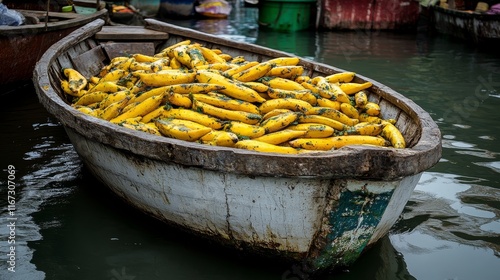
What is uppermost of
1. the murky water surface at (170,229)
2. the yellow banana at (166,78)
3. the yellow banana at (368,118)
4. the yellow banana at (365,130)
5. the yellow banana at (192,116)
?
the yellow banana at (166,78)

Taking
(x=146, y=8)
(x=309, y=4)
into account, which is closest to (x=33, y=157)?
(x=309, y=4)

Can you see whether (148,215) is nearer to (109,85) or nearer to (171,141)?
(171,141)

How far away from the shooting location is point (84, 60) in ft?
20.5

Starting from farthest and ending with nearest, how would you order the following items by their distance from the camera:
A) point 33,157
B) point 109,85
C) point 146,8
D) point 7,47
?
point 146,8 → point 7,47 → point 33,157 → point 109,85

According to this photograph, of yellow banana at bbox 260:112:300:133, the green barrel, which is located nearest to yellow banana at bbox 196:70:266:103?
yellow banana at bbox 260:112:300:133

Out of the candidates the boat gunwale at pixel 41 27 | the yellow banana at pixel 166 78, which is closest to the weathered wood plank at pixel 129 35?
the boat gunwale at pixel 41 27

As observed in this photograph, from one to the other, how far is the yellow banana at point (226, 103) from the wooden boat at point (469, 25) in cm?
904

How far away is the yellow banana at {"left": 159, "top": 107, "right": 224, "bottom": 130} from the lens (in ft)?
12.4

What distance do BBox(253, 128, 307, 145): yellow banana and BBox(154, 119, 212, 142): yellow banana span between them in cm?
37

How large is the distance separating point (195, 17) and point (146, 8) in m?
1.71

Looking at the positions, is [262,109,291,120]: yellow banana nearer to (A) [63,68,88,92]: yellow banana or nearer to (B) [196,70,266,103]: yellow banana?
(B) [196,70,266,103]: yellow banana

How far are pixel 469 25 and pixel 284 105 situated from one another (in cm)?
1010

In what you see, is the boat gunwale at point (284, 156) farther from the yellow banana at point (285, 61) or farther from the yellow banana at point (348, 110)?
the yellow banana at point (285, 61)

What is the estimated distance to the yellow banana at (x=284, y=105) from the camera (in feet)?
13.0
